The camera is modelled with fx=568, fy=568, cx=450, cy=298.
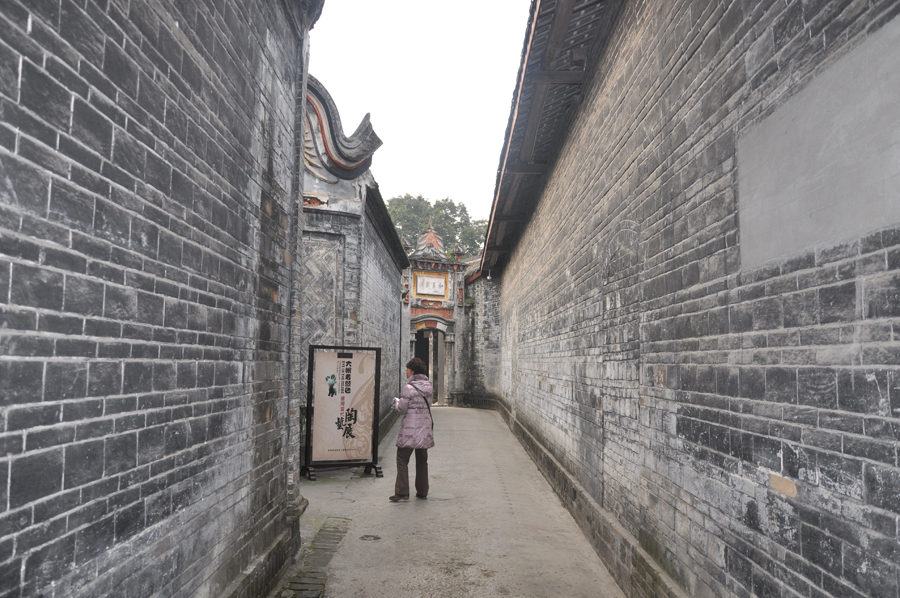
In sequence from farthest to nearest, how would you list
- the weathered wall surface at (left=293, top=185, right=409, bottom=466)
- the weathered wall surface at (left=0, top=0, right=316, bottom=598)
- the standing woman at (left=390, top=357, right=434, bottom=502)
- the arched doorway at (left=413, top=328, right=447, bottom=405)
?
the arched doorway at (left=413, top=328, right=447, bottom=405), the weathered wall surface at (left=293, top=185, right=409, bottom=466), the standing woman at (left=390, top=357, right=434, bottom=502), the weathered wall surface at (left=0, top=0, right=316, bottom=598)

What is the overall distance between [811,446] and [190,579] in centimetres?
315

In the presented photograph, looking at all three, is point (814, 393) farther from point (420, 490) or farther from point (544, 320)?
point (544, 320)

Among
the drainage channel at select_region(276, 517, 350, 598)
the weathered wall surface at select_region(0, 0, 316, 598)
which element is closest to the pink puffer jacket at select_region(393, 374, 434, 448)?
the drainage channel at select_region(276, 517, 350, 598)

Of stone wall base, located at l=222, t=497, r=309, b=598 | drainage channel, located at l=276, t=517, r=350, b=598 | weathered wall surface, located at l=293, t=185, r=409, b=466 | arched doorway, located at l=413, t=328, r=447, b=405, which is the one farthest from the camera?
arched doorway, located at l=413, t=328, r=447, b=405

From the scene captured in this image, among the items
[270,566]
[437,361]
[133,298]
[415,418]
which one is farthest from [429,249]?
[133,298]

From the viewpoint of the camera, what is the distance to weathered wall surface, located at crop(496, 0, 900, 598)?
2.06 meters

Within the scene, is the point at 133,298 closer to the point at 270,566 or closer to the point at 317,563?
the point at 270,566

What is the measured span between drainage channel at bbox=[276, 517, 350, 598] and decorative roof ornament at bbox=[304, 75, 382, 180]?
643 cm

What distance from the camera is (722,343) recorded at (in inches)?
122

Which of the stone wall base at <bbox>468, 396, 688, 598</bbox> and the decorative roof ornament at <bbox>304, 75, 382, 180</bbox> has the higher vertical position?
the decorative roof ornament at <bbox>304, 75, 382, 180</bbox>

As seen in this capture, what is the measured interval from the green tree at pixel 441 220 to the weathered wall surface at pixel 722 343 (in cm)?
3562

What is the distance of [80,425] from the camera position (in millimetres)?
2186

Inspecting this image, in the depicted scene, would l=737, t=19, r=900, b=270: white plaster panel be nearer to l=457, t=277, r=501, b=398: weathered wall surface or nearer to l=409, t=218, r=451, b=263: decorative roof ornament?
l=457, t=277, r=501, b=398: weathered wall surface

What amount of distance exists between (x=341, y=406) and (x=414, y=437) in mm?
1423
